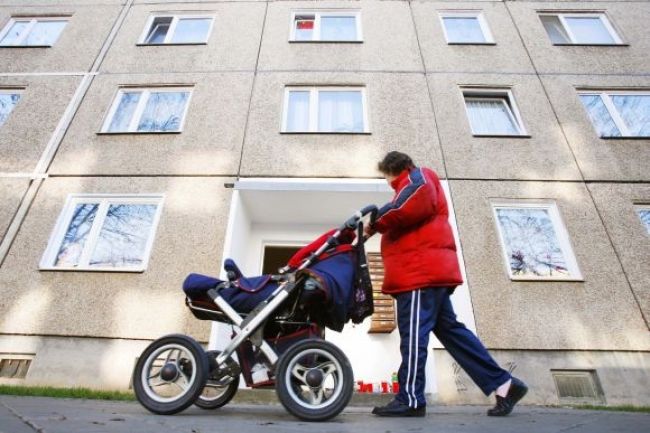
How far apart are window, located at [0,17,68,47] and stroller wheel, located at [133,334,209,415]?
8.46m

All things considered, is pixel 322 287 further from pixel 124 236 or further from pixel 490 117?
pixel 490 117

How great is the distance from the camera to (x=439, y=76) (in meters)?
6.82

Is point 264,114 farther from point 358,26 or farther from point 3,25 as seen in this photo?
point 3,25

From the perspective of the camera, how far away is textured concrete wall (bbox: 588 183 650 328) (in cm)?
459

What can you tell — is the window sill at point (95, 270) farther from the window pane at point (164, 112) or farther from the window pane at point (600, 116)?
the window pane at point (600, 116)

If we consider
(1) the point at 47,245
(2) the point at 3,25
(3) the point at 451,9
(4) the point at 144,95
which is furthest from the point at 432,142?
(2) the point at 3,25

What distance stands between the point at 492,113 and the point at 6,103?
896cm

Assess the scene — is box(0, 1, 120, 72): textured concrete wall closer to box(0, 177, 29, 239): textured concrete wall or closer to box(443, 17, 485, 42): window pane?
box(0, 177, 29, 239): textured concrete wall

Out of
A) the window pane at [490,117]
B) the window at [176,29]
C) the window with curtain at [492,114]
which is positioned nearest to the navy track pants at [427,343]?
the window with curtain at [492,114]

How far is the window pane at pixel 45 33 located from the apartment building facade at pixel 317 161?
5cm

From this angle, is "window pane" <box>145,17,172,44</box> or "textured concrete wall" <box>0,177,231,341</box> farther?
"window pane" <box>145,17,172,44</box>

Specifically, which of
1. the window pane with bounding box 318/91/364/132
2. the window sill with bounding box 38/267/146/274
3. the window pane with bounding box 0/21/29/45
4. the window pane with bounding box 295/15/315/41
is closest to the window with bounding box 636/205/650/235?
the window pane with bounding box 318/91/364/132

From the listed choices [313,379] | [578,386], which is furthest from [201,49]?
[578,386]

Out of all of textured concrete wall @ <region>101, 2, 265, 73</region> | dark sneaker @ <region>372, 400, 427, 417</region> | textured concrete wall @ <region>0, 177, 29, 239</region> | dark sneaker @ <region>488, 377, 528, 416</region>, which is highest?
textured concrete wall @ <region>101, 2, 265, 73</region>
